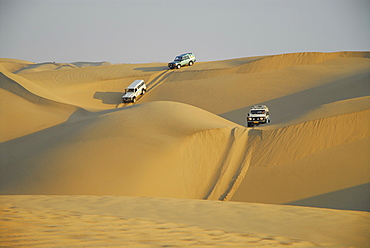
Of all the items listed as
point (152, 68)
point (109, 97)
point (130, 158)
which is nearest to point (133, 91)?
point (109, 97)

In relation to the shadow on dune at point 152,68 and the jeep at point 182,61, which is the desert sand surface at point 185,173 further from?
the shadow on dune at point 152,68

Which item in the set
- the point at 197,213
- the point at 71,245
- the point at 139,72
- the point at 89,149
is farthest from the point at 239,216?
the point at 139,72

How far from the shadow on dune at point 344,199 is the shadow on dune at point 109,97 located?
81.8 feet

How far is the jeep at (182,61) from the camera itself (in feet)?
145

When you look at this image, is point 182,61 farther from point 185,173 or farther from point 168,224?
point 168,224

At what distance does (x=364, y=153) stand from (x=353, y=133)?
169cm

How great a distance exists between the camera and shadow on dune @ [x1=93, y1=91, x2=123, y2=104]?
119 feet

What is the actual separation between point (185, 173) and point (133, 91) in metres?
21.1

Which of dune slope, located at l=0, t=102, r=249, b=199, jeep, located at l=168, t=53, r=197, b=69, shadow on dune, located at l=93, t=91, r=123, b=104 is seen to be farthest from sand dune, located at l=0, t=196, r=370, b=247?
jeep, located at l=168, t=53, r=197, b=69

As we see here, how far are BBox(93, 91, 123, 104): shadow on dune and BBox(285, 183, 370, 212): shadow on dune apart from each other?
24.9m

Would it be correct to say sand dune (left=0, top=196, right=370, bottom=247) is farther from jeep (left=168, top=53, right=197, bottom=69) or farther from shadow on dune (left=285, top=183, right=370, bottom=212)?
jeep (left=168, top=53, right=197, bottom=69)

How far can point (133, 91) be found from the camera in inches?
1390

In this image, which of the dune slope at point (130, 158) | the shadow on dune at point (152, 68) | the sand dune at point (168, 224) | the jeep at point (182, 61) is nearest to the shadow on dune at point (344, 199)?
the dune slope at point (130, 158)

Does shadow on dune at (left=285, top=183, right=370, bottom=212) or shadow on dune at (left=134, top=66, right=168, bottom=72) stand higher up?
shadow on dune at (left=134, top=66, right=168, bottom=72)
